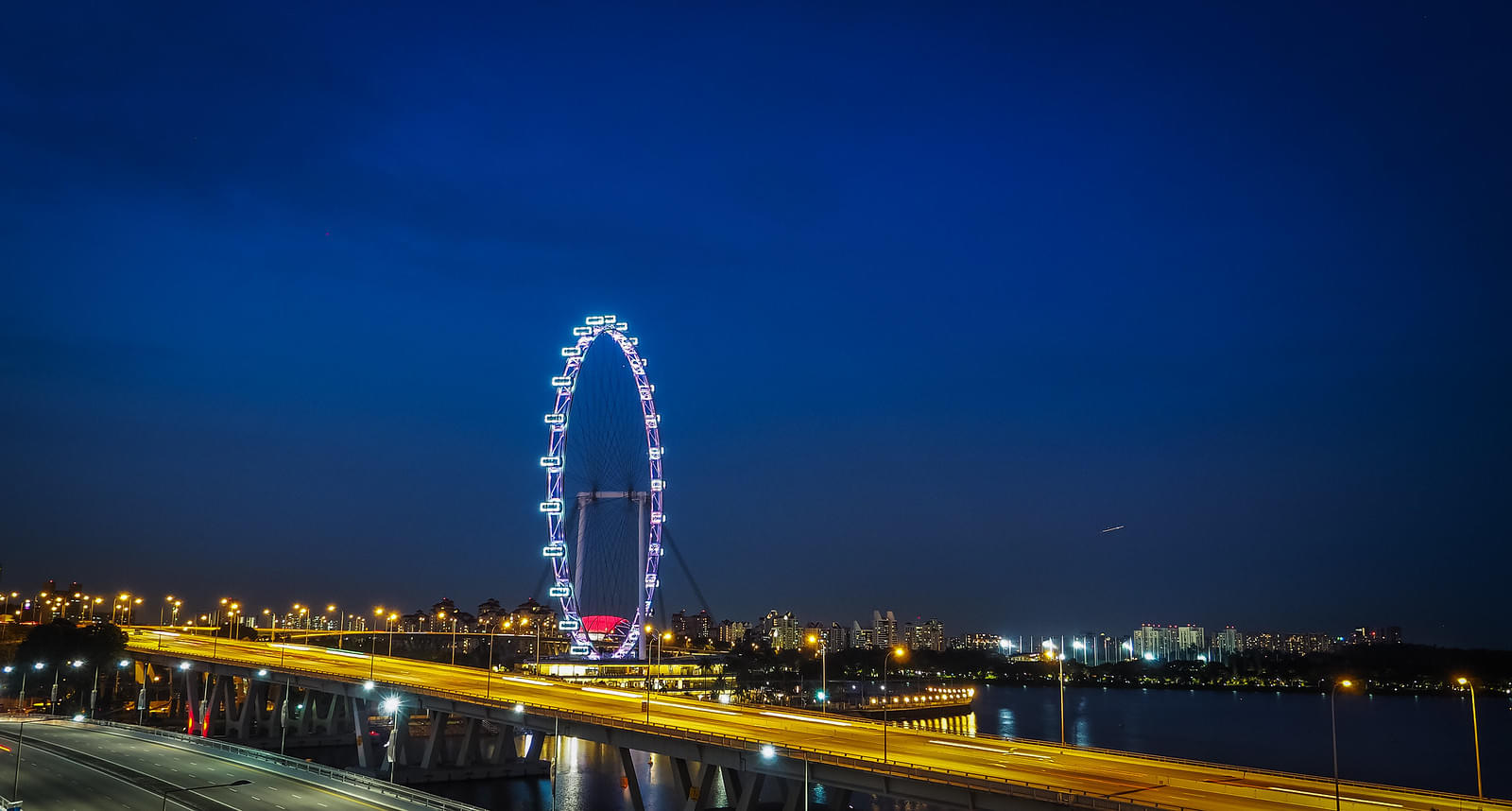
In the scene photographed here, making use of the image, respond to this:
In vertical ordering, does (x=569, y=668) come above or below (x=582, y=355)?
below

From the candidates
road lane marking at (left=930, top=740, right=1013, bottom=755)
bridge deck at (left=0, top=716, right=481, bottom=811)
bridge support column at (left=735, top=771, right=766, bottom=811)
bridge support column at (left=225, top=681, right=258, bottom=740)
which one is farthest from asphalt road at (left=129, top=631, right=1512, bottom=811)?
bridge support column at (left=225, top=681, right=258, bottom=740)

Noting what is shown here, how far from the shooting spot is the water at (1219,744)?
6888 centimetres

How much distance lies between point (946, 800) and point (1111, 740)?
93.7m

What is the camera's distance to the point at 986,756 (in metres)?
43.3

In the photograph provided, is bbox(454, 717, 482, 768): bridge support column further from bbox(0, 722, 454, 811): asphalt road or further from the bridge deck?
bbox(0, 722, 454, 811): asphalt road

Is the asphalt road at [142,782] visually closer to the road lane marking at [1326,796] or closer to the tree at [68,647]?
the road lane marking at [1326,796]

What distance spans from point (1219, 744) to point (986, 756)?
90.9 meters

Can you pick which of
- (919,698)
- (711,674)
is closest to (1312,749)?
(919,698)

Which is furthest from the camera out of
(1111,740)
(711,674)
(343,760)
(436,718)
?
(711,674)

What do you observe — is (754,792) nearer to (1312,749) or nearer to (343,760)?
(343,760)

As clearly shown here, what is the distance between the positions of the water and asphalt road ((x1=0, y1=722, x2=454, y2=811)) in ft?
48.6

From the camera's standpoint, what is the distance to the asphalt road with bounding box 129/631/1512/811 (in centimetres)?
3431

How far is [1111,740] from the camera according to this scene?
121 meters

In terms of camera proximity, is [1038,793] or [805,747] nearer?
[1038,793]
